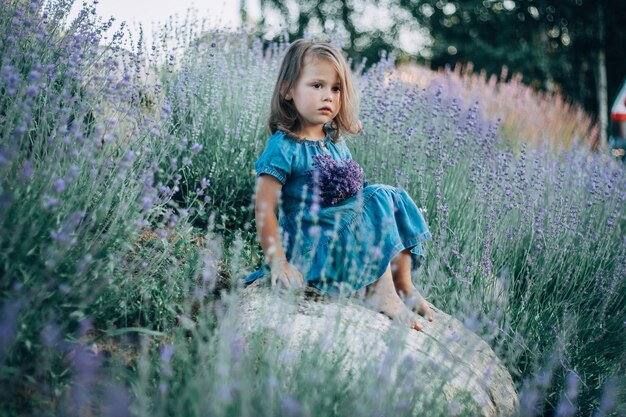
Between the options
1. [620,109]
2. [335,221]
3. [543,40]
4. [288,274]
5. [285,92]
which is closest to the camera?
[288,274]

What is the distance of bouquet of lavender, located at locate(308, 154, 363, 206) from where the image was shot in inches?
89.1

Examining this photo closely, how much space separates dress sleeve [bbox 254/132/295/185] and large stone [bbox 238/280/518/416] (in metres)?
0.44

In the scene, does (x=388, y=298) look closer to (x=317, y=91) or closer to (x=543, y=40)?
(x=317, y=91)

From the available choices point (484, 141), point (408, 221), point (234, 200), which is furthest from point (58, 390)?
point (484, 141)

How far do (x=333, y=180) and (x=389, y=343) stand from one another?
0.78 meters

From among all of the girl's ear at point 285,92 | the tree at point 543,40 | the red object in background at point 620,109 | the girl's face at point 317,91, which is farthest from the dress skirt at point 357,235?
the tree at point 543,40

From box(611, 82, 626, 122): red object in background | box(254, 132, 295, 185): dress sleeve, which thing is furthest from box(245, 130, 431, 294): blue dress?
box(611, 82, 626, 122): red object in background

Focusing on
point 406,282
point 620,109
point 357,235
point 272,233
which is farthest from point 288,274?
point 620,109

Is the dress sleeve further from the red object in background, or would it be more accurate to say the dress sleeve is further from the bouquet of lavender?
the red object in background

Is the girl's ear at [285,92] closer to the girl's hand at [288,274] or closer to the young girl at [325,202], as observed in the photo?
the young girl at [325,202]

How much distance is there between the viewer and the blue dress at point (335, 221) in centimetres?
212

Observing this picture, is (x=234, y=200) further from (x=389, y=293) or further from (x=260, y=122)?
(x=389, y=293)

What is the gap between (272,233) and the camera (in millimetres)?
2109

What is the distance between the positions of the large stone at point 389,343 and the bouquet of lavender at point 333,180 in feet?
1.41
